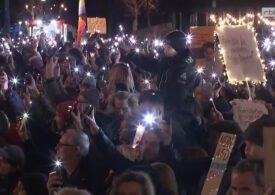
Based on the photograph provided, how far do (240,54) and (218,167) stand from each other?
124 inches

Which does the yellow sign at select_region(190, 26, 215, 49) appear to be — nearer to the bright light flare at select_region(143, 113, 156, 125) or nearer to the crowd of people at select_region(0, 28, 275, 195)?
the crowd of people at select_region(0, 28, 275, 195)

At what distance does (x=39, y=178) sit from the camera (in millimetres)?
6512

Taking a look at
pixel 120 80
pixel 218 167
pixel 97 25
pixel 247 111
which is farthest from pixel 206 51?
pixel 97 25

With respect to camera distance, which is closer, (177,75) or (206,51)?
(177,75)

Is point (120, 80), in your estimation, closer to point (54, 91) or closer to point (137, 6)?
point (54, 91)

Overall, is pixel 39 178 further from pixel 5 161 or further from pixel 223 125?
pixel 223 125

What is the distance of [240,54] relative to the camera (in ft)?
28.3

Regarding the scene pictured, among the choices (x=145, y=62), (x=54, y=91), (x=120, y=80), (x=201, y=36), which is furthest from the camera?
(x=201, y=36)

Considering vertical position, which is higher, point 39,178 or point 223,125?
point 223,125

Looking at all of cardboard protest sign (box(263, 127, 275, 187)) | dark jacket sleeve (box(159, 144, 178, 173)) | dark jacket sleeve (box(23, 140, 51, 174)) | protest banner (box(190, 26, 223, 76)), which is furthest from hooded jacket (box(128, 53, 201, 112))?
cardboard protest sign (box(263, 127, 275, 187))

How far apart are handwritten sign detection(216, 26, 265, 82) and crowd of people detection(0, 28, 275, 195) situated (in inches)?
15.5

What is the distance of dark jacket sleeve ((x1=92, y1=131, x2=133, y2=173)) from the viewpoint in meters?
6.29

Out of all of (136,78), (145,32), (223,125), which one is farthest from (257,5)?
(223,125)

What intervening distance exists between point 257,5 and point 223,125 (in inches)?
1358
